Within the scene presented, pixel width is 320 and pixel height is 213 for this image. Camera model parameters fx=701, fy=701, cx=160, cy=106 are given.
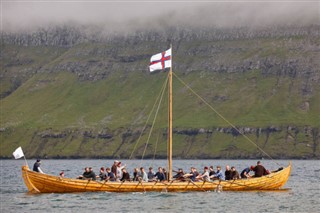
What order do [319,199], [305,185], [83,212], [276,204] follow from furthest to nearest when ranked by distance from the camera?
[305,185] < [319,199] < [276,204] < [83,212]

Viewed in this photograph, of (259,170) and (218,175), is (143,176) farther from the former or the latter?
(259,170)

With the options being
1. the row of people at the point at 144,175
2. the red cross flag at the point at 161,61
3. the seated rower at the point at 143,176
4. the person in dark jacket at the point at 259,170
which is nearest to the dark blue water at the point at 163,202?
the seated rower at the point at 143,176

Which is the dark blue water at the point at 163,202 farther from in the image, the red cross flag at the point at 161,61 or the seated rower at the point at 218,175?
the red cross flag at the point at 161,61

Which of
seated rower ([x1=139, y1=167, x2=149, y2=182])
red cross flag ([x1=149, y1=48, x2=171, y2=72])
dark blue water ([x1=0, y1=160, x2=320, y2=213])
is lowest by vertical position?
dark blue water ([x1=0, y1=160, x2=320, y2=213])

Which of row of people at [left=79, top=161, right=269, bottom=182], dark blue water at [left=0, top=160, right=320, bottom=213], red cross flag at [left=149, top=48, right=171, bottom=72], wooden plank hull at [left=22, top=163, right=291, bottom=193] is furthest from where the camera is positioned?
red cross flag at [left=149, top=48, right=171, bottom=72]

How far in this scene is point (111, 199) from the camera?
69.5 meters

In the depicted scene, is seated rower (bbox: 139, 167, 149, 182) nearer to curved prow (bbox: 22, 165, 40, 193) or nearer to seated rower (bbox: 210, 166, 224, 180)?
seated rower (bbox: 210, 166, 224, 180)

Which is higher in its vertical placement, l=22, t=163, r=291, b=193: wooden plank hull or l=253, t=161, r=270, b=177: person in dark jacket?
l=253, t=161, r=270, b=177: person in dark jacket

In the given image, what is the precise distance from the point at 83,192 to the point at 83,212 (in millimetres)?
13078

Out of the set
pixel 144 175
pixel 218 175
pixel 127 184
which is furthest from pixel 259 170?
pixel 127 184

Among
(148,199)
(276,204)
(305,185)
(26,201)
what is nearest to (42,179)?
(26,201)

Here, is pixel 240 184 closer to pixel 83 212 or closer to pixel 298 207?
pixel 298 207

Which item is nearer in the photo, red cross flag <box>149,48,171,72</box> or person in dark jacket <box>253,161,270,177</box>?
red cross flag <box>149,48,171,72</box>

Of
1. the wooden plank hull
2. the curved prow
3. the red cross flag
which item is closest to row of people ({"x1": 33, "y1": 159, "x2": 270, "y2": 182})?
the wooden plank hull
